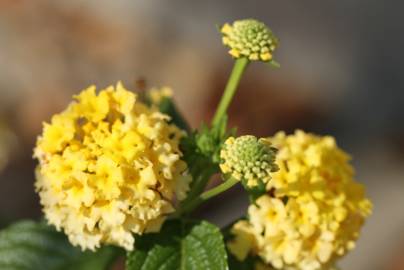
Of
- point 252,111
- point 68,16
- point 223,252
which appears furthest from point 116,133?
point 68,16

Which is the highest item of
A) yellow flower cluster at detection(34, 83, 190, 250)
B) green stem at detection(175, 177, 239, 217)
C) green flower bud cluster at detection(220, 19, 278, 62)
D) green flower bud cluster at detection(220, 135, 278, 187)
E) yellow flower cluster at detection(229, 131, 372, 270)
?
green flower bud cluster at detection(220, 19, 278, 62)

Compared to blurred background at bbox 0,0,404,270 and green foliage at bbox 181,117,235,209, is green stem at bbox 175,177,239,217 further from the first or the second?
blurred background at bbox 0,0,404,270

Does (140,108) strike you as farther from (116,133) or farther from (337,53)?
(337,53)

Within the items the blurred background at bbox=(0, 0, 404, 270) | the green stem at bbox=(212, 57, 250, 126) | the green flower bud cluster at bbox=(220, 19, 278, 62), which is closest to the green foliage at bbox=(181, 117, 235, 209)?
the green stem at bbox=(212, 57, 250, 126)

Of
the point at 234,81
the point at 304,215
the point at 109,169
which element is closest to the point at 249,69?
the point at 234,81

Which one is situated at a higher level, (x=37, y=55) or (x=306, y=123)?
(x=37, y=55)

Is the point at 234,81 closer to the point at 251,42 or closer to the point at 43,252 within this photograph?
the point at 251,42
